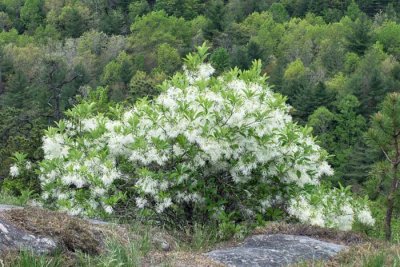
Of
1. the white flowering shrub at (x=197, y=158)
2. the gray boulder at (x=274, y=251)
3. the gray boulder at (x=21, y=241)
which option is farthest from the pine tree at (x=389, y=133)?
the gray boulder at (x=21, y=241)

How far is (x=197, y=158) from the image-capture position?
31.0ft

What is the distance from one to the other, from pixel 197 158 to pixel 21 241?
13.1 feet

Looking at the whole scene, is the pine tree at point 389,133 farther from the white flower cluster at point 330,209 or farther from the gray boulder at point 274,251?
the gray boulder at point 274,251

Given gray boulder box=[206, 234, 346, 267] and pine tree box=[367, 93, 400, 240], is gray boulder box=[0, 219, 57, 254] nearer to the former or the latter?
gray boulder box=[206, 234, 346, 267]

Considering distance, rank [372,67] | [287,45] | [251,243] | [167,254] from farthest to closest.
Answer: [287,45] < [372,67] < [251,243] < [167,254]

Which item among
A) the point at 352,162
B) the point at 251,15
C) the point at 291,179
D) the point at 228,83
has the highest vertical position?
the point at 251,15

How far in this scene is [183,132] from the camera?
31.0 ft

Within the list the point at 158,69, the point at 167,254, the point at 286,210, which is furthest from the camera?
the point at 158,69

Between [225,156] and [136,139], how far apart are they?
3.69ft

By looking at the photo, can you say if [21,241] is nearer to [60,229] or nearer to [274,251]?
[60,229]

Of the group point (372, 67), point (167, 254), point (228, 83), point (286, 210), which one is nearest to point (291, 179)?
point (286, 210)

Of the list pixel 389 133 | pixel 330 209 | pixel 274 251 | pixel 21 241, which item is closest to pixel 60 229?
pixel 21 241

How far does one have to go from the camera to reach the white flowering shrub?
9.41 m

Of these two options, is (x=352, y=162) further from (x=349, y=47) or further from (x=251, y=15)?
(x=251, y=15)
